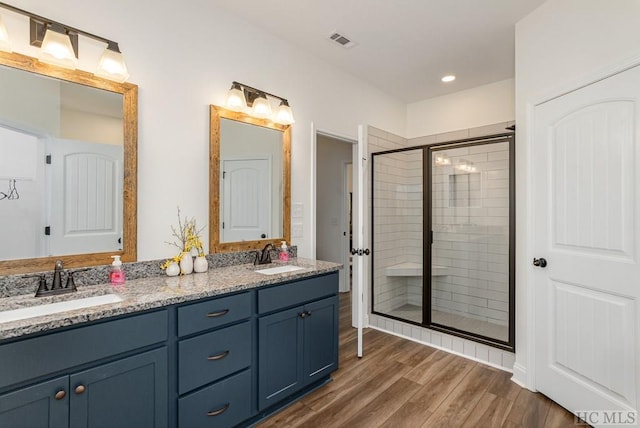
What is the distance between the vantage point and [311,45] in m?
2.85

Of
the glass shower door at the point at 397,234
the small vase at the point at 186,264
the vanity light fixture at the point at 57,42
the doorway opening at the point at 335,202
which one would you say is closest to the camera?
the vanity light fixture at the point at 57,42

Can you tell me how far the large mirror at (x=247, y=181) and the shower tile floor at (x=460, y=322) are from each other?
1.77 m

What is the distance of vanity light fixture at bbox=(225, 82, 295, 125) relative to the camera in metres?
2.36

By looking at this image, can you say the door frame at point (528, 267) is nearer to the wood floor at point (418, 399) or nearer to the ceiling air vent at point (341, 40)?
the wood floor at point (418, 399)

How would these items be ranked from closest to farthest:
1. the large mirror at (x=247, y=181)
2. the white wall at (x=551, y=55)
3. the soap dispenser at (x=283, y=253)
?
1. the white wall at (x=551, y=55)
2. the large mirror at (x=247, y=181)
3. the soap dispenser at (x=283, y=253)

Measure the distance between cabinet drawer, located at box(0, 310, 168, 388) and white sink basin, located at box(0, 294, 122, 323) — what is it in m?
0.18

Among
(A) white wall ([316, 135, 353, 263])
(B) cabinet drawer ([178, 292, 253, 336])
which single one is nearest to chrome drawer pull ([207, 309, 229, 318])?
(B) cabinet drawer ([178, 292, 253, 336])

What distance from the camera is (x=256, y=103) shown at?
8.13 ft

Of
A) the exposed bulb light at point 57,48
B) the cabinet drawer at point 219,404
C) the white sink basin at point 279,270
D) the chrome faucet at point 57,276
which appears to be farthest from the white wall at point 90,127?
the cabinet drawer at point 219,404

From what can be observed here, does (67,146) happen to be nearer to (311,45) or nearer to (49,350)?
(49,350)

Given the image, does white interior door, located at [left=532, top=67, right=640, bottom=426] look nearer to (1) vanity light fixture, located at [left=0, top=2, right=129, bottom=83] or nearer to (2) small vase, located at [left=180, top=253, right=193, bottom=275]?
(2) small vase, located at [left=180, top=253, right=193, bottom=275]

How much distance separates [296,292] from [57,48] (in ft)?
6.14

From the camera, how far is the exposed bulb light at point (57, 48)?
5.24 ft

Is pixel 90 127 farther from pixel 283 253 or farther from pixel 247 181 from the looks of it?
pixel 283 253
